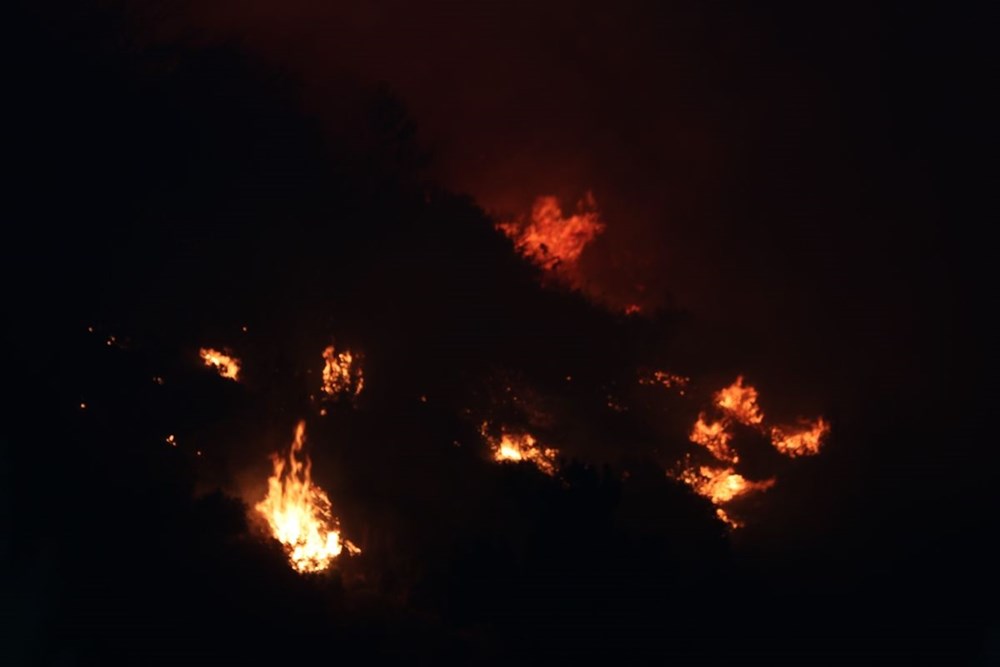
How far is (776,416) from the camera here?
71.1 feet

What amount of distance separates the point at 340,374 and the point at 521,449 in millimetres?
4364

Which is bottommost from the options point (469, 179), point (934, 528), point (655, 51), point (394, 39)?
point (934, 528)

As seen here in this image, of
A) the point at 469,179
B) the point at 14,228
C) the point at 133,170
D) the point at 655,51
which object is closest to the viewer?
the point at 14,228

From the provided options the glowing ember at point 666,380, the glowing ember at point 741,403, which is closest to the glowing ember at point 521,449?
the glowing ember at point 666,380

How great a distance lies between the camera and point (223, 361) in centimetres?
1802

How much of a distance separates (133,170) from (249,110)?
335 cm

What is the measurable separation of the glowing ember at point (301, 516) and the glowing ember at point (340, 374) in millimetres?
1722

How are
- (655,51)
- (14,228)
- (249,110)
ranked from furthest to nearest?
(655,51)
(249,110)
(14,228)

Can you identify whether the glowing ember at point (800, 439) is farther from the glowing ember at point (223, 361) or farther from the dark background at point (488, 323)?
the glowing ember at point (223, 361)

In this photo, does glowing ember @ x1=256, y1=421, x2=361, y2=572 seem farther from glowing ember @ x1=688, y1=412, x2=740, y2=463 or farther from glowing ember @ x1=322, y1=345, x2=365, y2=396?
glowing ember @ x1=688, y1=412, x2=740, y2=463

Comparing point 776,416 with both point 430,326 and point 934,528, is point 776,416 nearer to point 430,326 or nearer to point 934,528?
point 934,528

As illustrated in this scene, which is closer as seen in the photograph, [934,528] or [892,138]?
[934,528]

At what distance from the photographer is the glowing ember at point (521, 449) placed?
18375mm

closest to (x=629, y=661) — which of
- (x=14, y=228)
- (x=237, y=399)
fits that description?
(x=237, y=399)
